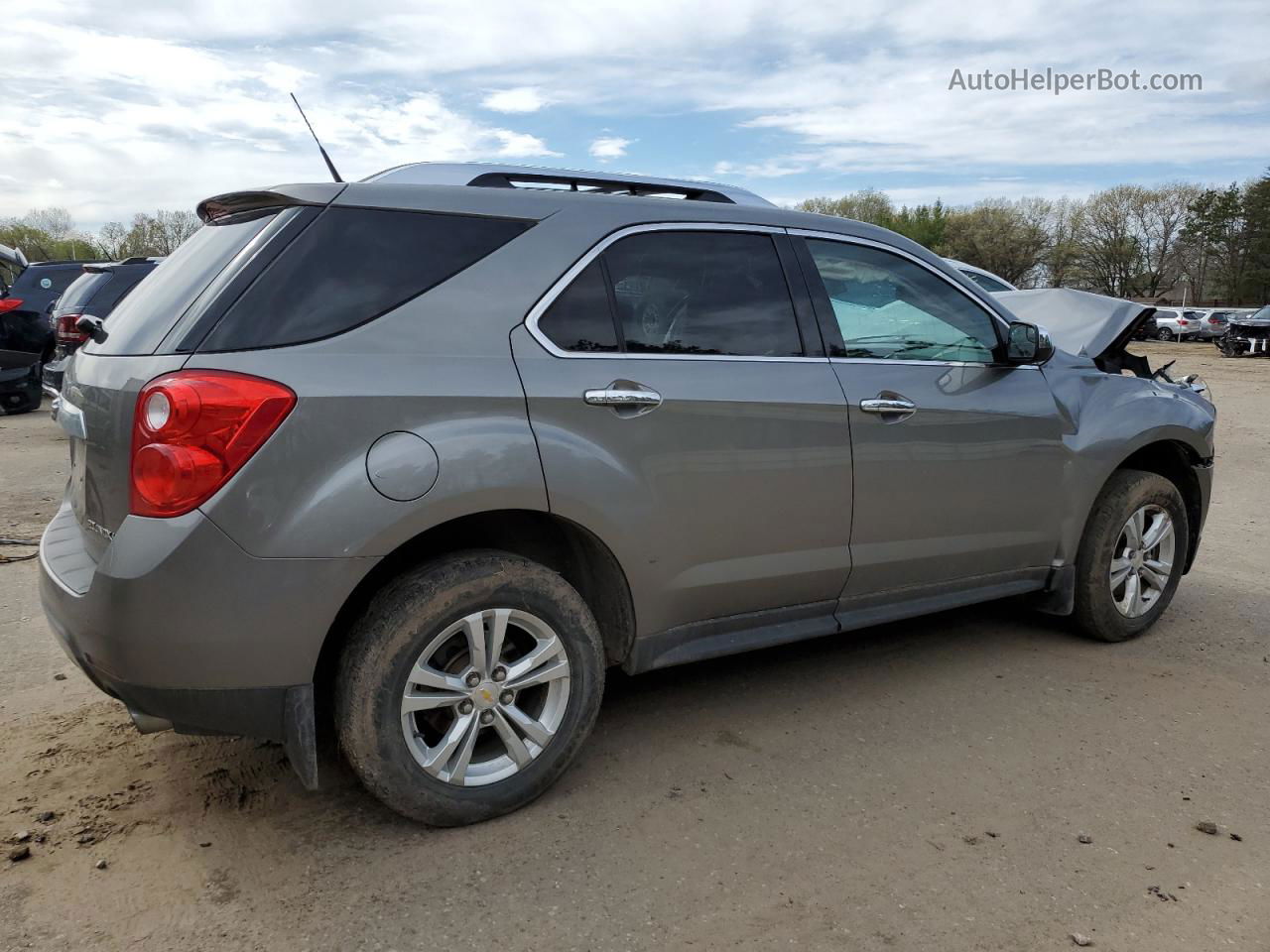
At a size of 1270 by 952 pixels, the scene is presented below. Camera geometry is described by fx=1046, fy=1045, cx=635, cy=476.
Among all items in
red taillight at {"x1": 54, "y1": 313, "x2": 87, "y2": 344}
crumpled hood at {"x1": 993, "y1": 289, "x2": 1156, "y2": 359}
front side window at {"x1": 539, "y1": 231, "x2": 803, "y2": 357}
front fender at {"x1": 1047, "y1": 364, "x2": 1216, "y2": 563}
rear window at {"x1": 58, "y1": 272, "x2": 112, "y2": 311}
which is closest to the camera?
front side window at {"x1": 539, "y1": 231, "x2": 803, "y2": 357}

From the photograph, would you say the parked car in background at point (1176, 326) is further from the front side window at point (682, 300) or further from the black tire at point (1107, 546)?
the front side window at point (682, 300)

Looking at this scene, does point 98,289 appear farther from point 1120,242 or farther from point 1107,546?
point 1120,242

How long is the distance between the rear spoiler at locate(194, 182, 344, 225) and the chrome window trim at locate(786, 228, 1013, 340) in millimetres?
1674

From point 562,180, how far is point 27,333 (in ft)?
39.2

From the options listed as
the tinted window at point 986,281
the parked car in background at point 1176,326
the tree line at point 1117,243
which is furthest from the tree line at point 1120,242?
the tinted window at point 986,281

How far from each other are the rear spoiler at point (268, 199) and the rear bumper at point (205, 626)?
3.14 feet

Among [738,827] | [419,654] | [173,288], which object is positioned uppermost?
[173,288]

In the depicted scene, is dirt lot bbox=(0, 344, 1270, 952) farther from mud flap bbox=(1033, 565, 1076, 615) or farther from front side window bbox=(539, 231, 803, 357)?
front side window bbox=(539, 231, 803, 357)

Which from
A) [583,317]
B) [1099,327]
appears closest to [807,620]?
[583,317]

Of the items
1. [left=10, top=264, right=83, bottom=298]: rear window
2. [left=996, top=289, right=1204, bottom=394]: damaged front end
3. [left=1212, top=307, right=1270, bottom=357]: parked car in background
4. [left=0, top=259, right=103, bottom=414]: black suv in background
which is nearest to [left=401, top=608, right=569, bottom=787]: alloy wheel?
[left=996, top=289, right=1204, bottom=394]: damaged front end

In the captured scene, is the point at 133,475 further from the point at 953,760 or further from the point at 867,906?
the point at 953,760

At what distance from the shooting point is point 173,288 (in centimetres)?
298

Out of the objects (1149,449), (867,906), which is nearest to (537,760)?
(867,906)

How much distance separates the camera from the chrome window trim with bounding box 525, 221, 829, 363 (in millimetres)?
3117
